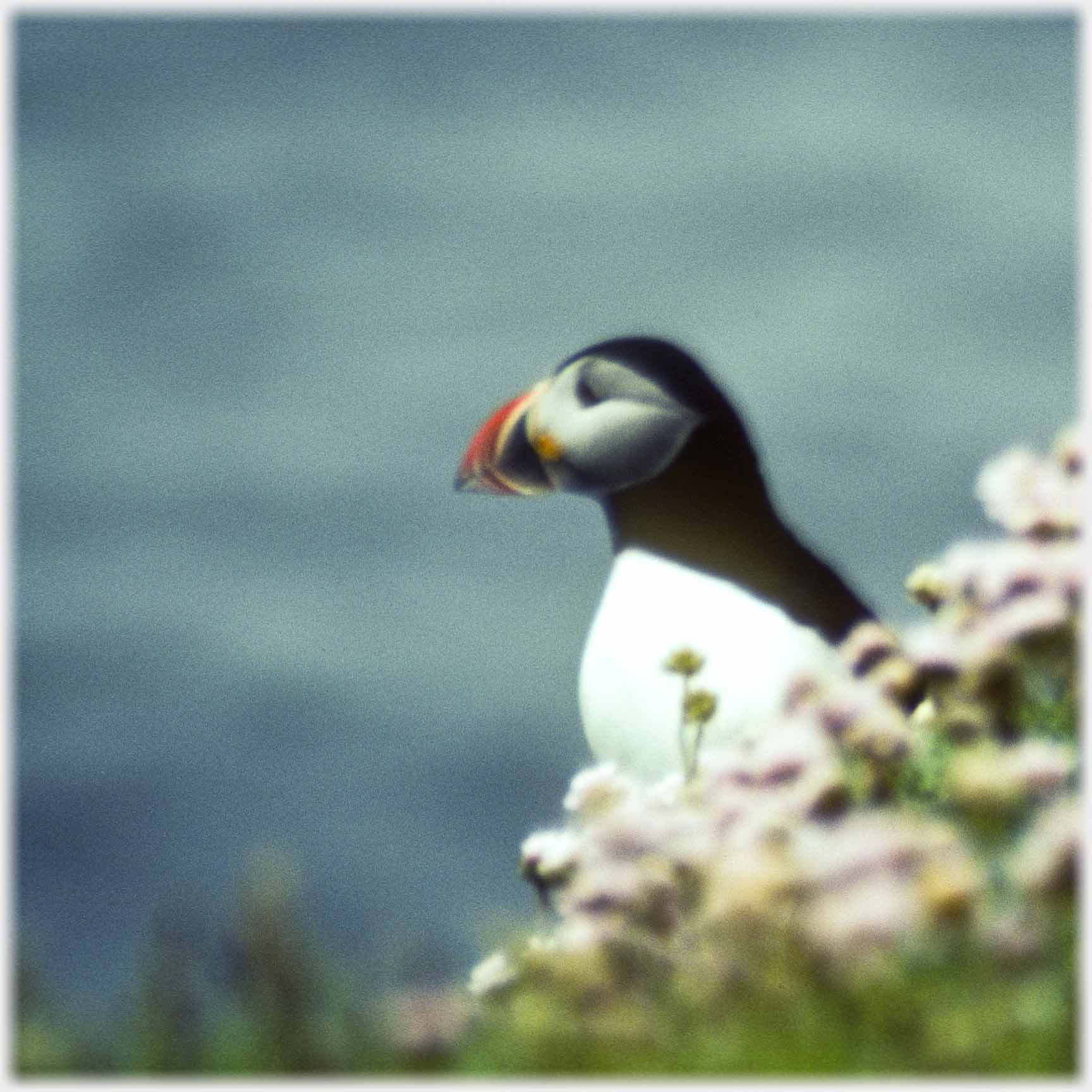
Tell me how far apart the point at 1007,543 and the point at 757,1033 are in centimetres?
126

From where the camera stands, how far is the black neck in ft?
11.7

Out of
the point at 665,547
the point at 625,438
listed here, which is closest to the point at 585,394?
the point at 625,438

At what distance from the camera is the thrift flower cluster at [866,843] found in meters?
2.29

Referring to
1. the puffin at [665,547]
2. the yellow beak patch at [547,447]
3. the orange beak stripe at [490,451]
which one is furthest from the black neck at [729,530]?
the orange beak stripe at [490,451]

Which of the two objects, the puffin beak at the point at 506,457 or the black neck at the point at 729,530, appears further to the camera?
the puffin beak at the point at 506,457

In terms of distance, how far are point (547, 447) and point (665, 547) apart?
15.7 inches

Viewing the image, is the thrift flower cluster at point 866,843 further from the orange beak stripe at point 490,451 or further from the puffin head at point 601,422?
the orange beak stripe at point 490,451

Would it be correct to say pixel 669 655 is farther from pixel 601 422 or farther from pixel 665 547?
pixel 601 422

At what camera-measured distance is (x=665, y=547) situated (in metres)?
3.68

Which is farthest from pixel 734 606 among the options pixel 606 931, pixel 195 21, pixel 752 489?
pixel 195 21

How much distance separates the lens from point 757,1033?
95.5 inches

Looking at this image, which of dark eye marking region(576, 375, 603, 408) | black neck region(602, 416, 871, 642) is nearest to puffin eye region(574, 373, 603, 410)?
dark eye marking region(576, 375, 603, 408)

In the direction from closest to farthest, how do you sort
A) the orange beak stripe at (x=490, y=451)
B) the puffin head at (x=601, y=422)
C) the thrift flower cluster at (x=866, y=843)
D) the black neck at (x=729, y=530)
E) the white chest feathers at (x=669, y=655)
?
the thrift flower cluster at (x=866, y=843), the white chest feathers at (x=669, y=655), the black neck at (x=729, y=530), the puffin head at (x=601, y=422), the orange beak stripe at (x=490, y=451)

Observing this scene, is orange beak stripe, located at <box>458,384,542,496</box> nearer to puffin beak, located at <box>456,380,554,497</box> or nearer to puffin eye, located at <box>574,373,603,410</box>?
puffin beak, located at <box>456,380,554,497</box>
